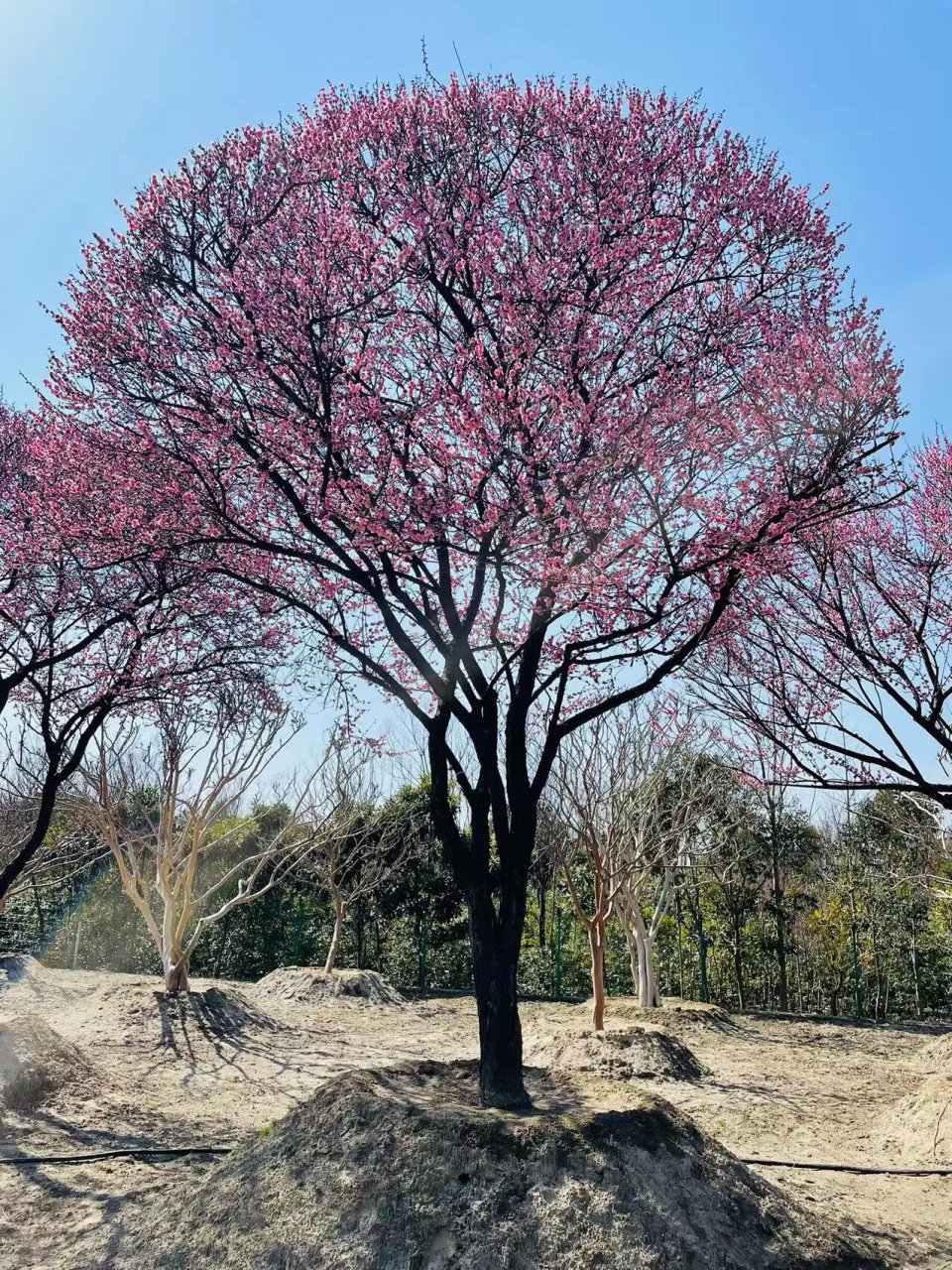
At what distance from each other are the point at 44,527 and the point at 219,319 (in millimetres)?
2406

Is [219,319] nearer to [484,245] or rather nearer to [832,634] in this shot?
[484,245]

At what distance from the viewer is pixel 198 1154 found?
5.91 m

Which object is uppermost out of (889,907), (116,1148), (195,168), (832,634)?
(195,168)

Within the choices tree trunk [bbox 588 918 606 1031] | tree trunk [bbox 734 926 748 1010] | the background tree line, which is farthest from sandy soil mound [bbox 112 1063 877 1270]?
tree trunk [bbox 734 926 748 1010]

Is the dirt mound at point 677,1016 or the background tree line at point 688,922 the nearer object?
the dirt mound at point 677,1016

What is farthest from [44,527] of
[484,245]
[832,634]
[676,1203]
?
[832,634]

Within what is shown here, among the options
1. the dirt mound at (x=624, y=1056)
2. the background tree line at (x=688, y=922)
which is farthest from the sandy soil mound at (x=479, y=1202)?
the background tree line at (x=688, y=922)

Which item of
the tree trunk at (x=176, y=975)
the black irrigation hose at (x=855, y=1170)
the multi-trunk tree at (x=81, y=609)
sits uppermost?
the multi-trunk tree at (x=81, y=609)

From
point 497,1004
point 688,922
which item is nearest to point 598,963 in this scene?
point 497,1004

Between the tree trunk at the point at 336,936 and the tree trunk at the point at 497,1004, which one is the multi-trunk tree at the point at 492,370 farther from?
the tree trunk at the point at 336,936

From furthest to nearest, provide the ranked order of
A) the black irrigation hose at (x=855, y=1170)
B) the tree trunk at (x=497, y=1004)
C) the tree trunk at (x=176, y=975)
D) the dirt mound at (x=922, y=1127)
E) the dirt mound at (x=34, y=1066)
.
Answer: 1. the tree trunk at (x=176, y=975)
2. the dirt mound at (x=34, y=1066)
3. the dirt mound at (x=922, y=1127)
4. the black irrigation hose at (x=855, y=1170)
5. the tree trunk at (x=497, y=1004)

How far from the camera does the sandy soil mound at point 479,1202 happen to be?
3.78m

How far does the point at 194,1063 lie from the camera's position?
9.34 m

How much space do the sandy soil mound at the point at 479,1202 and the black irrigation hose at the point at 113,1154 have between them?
152cm
